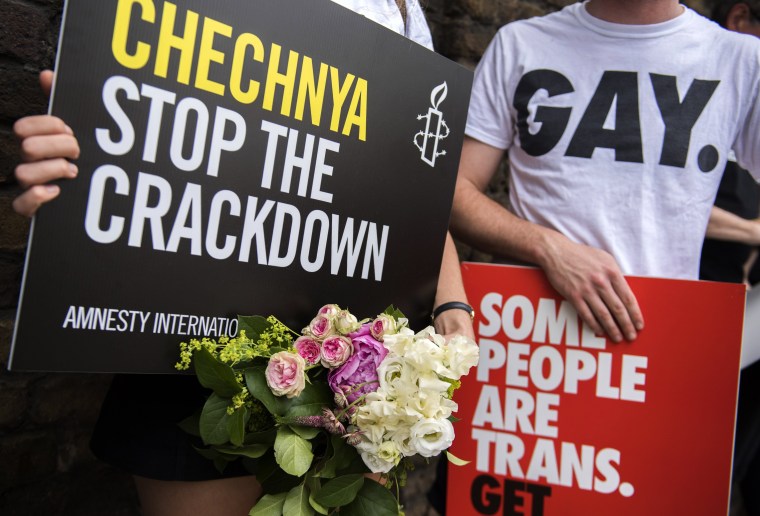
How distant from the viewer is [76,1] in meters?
0.97

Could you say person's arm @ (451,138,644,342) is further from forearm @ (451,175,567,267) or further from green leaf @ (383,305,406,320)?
green leaf @ (383,305,406,320)

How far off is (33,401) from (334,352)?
1037 mm

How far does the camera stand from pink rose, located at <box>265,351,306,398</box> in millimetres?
1092

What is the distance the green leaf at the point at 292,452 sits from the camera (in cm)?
108

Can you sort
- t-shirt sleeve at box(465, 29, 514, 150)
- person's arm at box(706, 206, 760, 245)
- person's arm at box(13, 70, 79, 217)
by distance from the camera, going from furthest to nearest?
person's arm at box(706, 206, 760, 245) < t-shirt sleeve at box(465, 29, 514, 150) < person's arm at box(13, 70, 79, 217)

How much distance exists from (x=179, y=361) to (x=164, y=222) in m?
0.22

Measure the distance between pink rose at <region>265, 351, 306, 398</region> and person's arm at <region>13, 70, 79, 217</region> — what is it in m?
0.39

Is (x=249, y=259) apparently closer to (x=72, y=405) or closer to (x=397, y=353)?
(x=397, y=353)

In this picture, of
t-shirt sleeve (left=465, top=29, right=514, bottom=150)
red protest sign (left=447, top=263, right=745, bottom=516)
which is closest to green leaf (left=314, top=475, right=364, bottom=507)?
red protest sign (left=447, top=263, right=745, bottom=516)

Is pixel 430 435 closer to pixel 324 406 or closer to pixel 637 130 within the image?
pixel 324 406

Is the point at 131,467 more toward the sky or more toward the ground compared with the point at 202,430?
more toward the ground

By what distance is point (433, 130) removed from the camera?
4.70ft

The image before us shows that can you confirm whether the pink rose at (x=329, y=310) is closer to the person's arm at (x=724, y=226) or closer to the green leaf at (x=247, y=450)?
the green leaf at (x=247, y=450)

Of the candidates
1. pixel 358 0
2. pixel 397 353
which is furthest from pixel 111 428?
pixel 358 0
